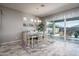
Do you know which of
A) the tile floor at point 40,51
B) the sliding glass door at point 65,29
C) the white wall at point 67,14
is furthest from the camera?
the sliding glass door at point 65,29

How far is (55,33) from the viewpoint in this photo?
5551 millimetres

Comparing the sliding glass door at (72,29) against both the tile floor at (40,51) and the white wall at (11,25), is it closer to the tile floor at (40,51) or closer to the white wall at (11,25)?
the tile floor at (40,51)

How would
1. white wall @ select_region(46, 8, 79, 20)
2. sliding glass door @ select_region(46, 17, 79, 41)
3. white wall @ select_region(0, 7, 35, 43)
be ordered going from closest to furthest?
1. white wall @ select_region(0, 7, 35, 43)
2. white wall @ select_region(46, 8, 79, 20)
3. sliding glass door @ select_region(46, 17, 79, 41)

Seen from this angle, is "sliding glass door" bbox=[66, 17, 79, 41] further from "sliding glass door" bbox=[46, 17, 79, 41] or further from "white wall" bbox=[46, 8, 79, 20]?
"white wall" bbox=[46, 8, 79, 20]

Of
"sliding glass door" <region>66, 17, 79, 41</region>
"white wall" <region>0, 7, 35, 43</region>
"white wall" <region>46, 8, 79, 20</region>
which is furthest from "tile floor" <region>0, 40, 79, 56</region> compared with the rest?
"white wall" <region>46, 8, 79, 20</region>

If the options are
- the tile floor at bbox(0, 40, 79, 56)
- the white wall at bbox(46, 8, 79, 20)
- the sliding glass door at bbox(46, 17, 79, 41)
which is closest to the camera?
the tile floor at bbox(0, 40, 79, 56)

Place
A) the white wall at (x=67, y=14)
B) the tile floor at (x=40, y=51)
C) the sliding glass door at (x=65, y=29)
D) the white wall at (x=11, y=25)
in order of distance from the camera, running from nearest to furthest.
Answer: the tile floor at (x=40, y=51)
the white wall at (x=11, y=25)
the white wall at (x=67, y=14)
the sliding glass door at (x=65, y=29)

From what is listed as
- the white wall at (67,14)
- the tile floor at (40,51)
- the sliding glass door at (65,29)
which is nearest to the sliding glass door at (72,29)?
the sliding glass door at (65,29)

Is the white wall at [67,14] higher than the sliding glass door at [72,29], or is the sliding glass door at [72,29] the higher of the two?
the white wall at [67,14]

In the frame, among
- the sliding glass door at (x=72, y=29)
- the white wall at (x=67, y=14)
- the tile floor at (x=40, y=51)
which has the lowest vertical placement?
the tile floor at (x=40, y=51)

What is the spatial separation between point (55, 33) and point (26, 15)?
2419 mm

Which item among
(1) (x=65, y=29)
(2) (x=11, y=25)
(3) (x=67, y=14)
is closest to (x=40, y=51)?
(2) (x=11, y=25)

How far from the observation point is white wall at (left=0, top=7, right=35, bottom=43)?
4105 mm

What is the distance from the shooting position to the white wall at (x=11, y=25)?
411 centimetres
